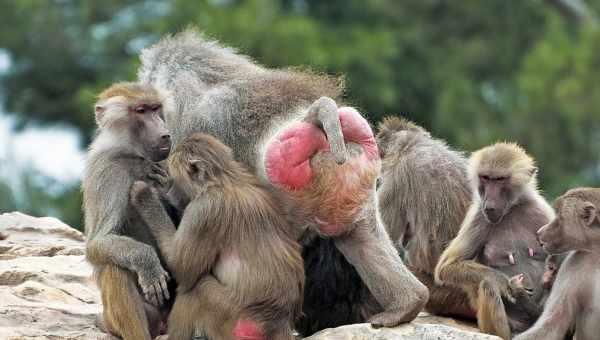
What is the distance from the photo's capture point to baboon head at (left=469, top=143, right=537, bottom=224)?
24.9 ft

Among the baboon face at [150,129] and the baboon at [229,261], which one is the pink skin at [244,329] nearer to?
the baboon at [229,261]

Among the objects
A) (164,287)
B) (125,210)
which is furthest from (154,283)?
(125,210)

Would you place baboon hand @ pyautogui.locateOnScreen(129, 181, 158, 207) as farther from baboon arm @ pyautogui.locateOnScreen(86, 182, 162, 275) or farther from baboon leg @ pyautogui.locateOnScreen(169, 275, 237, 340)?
baboon leg @ pyautogui.locateOnScreen(169, 275, 237, 340)

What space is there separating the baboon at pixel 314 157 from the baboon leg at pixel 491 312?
47cm

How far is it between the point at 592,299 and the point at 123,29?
68.2 feet

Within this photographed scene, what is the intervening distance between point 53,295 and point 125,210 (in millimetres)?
1093

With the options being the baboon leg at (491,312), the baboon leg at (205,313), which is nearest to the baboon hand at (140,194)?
the baboon leg at (205,313)

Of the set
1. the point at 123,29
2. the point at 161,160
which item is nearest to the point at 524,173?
the point at 161,160

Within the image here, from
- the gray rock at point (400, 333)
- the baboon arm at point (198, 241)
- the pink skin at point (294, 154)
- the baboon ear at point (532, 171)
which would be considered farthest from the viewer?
the baboon ear at point (532, 171)

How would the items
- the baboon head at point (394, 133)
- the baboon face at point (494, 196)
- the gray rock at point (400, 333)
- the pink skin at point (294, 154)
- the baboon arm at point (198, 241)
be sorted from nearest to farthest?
the gray rock at point (400, 333) → the baboon arm at point (198, 241) → the pink skin at point (294, 154) → the baboon face at point (494, 196) → the baboon head at point (394, 133)

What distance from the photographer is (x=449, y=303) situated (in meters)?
7.91

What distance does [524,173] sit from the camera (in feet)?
25.3

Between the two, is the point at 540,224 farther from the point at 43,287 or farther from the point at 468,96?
the point at 468,96

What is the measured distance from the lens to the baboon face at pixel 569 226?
22.8 feet
